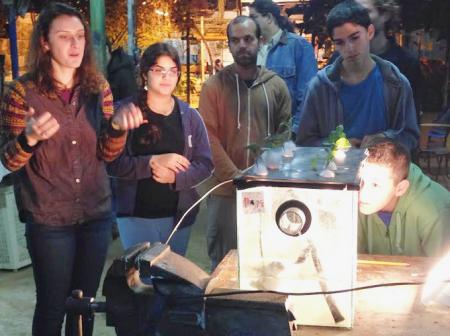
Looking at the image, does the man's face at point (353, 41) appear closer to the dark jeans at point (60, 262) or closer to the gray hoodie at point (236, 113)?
the gray hoodie at point (236, 113)

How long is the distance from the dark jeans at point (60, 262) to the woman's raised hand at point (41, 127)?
427mm

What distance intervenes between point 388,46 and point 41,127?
262 cm

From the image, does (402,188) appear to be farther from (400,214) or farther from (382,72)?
(382,72)

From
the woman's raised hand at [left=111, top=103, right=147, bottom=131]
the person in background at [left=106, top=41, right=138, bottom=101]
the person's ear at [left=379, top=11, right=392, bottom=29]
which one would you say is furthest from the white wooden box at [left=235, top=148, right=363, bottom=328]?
the person in background at [left=106, top=41, right=138, bottom=101]

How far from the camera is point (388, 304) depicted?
78.3 inches

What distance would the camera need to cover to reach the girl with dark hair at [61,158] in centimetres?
272

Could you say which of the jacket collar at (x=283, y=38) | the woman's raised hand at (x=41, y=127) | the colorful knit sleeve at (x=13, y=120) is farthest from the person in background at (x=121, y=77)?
the woman's raised hand at (x=41, y=127)

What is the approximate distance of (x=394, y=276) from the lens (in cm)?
221

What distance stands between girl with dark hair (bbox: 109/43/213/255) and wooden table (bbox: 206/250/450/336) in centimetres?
92

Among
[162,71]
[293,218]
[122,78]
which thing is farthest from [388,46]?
[293,218]

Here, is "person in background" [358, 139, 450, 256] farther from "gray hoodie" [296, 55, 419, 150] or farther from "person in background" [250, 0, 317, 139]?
"person in background" [250, 0, 317, 139]

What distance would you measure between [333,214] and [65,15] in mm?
1695

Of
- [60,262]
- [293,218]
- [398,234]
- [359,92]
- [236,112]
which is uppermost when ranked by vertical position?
[359,92]

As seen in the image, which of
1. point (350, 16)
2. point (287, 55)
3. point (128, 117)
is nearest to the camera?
point (128, 117)
